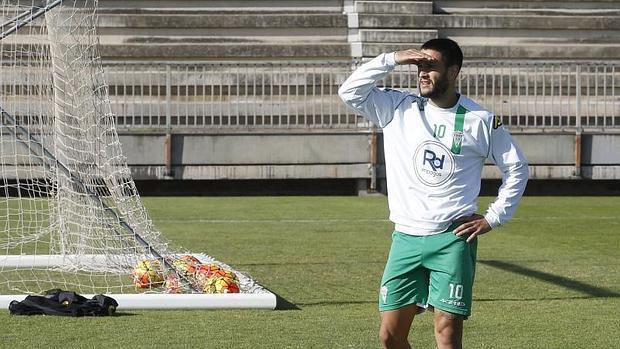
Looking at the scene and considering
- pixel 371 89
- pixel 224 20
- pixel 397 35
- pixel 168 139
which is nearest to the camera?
pixel 371 89

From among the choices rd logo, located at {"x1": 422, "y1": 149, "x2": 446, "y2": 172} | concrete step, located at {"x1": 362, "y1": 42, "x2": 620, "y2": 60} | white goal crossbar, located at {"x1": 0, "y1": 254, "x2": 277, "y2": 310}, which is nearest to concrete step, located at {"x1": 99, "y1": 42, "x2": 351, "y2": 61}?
concrete step, located at {"x1": 362, "y1": 42, "x2": 620, "y2": 60}

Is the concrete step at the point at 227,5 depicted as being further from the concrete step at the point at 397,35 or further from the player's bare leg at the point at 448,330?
the player's bare leg at the point at 448,330

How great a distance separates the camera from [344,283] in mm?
11094

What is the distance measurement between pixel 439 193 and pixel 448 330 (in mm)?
643

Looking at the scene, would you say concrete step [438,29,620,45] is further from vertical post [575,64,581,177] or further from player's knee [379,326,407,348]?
player's knee [379,326,407,348]

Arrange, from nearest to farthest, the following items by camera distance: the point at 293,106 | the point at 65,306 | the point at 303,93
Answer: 1. the point at 65,306
2. the point at 303,93
3. the point at 293,106

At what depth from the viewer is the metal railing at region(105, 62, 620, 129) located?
2159cm

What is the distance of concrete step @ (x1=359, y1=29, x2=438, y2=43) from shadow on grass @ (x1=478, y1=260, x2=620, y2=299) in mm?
12669

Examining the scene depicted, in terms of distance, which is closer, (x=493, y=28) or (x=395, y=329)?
(x=395, y=329)

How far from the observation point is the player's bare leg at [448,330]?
20.1 ft

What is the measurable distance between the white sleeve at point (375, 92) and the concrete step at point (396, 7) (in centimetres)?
1920

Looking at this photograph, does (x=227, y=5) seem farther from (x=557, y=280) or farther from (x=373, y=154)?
(x=557, y=280)

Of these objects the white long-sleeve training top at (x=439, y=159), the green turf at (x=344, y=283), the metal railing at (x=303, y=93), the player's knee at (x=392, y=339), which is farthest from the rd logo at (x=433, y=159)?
the metal railing at (x=303, y=93)

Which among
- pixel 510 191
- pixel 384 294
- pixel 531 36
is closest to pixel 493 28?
pixel 531 36
